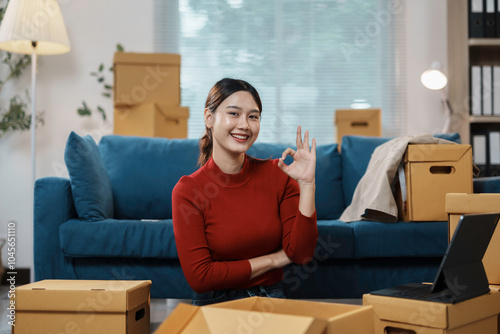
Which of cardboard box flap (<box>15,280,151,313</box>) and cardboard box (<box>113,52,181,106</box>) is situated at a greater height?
cardboard box (<box>113,52,181,106</box>)

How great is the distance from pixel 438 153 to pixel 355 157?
0.56 m

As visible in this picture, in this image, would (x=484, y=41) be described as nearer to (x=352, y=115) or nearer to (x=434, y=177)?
(x=352, y=115)

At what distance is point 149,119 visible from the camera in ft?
9.38

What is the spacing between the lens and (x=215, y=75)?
143 inches

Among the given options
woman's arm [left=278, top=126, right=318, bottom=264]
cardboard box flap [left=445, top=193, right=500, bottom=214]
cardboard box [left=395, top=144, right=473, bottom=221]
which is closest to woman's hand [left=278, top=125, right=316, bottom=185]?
woman's arm [left=278, top=126, right=318, bottom=264]

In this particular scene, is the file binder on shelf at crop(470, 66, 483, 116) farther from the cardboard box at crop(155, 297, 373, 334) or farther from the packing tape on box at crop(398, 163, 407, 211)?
the cardboard box at crop(155, 297, 373, 334)

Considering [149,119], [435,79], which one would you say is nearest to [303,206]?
[149,119]

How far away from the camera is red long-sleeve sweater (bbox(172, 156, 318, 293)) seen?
4.31ft

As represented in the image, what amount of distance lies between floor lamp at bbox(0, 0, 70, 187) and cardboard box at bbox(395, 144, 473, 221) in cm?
206

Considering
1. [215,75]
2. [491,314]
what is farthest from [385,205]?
[215,75]

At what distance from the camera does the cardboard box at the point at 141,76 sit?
9.36 ft

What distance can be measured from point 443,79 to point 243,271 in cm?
225

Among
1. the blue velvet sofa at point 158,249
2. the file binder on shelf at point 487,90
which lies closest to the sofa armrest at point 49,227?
the blue velvet sofa at point 158,249

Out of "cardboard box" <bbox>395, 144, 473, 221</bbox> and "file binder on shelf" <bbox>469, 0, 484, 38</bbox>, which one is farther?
"file binder on shelf" <bbox>469, 0, 484, 38</bbox>
